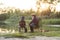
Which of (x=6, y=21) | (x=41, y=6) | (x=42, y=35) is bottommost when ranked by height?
(x=42, y=35)

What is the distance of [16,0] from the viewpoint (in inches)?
68.9

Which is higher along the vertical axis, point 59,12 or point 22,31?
point 59,12

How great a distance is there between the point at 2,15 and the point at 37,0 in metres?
0.34

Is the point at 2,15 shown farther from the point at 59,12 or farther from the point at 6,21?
the point at 59,12

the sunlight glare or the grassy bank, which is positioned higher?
the sunlight glare

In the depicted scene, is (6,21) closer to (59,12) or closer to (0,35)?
(0,35)

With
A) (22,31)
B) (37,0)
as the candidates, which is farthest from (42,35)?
(37,0)

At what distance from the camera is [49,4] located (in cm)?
177

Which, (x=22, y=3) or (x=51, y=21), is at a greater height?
(x=22, y=3)

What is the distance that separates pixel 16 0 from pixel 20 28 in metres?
0.25

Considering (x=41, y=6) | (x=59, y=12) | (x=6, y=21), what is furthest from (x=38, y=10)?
(x=6, y=21)

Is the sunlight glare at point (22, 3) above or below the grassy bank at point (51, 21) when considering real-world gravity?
above

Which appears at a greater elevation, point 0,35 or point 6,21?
point 6,21

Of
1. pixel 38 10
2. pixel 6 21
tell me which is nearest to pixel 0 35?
pixel 6 21
